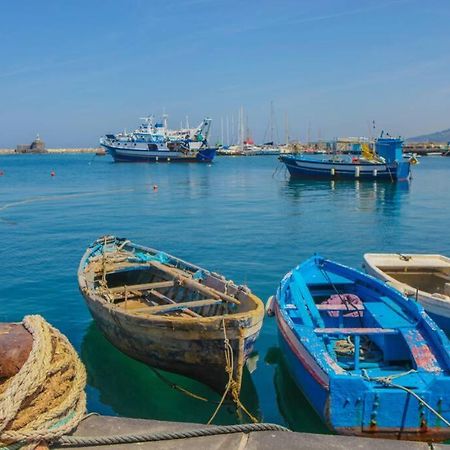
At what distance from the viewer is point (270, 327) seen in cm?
1125

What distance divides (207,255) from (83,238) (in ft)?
23.1

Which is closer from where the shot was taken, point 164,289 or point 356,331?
point 356,331

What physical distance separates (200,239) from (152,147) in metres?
72.0

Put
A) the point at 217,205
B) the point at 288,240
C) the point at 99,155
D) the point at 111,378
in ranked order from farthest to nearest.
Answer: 1. the point at 99,155
2. the point at 217,205
3. the point at 288,240
4. the point at 111,378

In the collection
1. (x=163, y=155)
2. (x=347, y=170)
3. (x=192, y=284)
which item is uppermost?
(x=163, y=155)

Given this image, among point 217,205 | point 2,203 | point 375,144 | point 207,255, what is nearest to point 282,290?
point 207,255

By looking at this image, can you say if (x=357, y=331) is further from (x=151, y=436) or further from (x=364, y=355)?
(x=151, y=436)

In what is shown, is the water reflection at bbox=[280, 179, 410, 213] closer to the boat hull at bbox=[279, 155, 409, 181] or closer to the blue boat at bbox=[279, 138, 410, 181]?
the boat hull at bbox=[279, 155, 409, 181]

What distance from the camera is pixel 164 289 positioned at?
11.1 m

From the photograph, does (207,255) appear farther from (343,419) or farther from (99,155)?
(99,155)

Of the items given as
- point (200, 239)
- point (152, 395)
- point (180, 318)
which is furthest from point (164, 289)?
point (200, 239)

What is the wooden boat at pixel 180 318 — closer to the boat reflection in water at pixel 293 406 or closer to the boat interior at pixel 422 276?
the boat reflection in water at pixel 293 406

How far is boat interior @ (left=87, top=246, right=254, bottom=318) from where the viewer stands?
341 inches

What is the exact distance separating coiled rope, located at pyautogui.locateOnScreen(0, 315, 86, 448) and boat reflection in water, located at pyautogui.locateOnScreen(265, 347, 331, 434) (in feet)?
14.7
